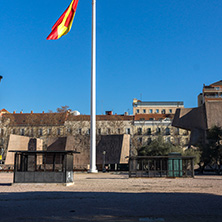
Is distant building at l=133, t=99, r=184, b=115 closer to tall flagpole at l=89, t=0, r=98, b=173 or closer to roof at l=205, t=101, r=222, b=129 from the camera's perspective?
roof at l=205, t=101, r=222, b=129

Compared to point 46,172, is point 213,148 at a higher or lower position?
higher

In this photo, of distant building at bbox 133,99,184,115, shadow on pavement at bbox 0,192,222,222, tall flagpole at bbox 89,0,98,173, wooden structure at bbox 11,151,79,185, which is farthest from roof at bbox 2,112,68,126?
shadow on pavement at bbox 0,192,222,222

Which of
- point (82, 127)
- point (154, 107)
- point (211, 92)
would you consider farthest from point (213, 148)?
point (154, 107)

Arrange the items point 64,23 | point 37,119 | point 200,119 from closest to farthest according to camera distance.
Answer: point 64,23, point 200,119, point 37,119

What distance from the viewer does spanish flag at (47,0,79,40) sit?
3088 centimetres

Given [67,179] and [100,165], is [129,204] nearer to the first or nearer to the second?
[67,179]

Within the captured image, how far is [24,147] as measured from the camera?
193 feet

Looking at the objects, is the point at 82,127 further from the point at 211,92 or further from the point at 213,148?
the point at 213,148

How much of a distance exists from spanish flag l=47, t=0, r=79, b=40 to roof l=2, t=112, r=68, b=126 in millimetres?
47915

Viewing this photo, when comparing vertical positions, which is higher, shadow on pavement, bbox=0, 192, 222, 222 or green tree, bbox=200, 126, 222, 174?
green tree, bbox=200, 126, 222, 174

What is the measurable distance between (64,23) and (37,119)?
5171 centimetres

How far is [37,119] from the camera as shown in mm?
81312

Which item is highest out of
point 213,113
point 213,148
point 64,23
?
point 64,23

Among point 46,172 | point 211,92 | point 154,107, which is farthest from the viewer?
point 154,107
